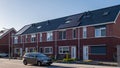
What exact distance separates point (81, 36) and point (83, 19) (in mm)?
3382

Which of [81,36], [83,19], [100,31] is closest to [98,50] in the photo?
[100,31]

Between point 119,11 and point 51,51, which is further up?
point 119,11

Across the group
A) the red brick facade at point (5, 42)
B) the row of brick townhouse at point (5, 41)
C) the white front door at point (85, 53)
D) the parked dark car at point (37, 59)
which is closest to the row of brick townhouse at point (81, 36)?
the white front door at point (85, 53)

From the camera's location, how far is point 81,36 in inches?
1523

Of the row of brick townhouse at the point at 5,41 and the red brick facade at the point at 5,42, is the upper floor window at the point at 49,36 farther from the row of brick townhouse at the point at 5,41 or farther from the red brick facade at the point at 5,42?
the red brick facade at the point at 5,42

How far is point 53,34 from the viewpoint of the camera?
147 feet

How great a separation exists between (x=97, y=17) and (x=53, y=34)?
1086 cm

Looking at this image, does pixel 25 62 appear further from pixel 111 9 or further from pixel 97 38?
pixel 111 9

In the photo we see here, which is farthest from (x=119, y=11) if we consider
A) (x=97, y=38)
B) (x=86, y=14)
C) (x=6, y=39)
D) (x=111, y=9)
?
(x=6, y=39)

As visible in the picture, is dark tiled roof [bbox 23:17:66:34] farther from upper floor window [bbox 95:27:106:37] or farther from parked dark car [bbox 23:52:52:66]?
parked dark car [bbox 23:52:52:66]

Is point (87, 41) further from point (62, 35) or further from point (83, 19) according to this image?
point (62, 35)

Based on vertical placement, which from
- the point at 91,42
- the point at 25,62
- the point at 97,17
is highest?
the point at 97,17

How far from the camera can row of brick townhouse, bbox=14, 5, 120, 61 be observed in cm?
3375

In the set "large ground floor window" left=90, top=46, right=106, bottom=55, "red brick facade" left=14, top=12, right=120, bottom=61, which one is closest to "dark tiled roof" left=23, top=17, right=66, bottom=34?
"red brick facade" left=14, top=12, right=120, bottom=61
